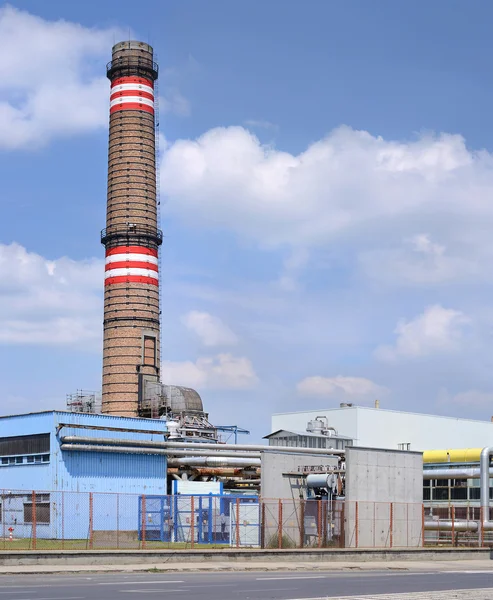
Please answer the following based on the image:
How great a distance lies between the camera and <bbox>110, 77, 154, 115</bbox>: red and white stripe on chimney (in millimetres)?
74062

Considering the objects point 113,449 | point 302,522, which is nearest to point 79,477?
point 113,449

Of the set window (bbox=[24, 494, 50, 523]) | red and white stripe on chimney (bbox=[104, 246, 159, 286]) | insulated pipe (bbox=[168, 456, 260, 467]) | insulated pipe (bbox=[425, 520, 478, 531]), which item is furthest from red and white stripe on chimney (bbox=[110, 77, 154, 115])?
insulated pipe (bbox=[425, 520, 478, 531])

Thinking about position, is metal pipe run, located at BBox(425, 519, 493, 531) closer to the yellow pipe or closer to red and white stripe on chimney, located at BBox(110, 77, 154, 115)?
the yellow pipe

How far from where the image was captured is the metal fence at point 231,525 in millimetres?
39312

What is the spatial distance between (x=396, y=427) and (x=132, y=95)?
1522 inches

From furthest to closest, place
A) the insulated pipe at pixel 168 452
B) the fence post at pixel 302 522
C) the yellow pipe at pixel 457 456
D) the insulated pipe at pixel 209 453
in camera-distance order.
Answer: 1. the yellow pipe at pixel 457 456
2. the insulated pipe at pixel 209 453
3. the insulated pipe at pixel 168 452
4. the fence post at pixel 302 522

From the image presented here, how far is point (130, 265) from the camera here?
234 ft

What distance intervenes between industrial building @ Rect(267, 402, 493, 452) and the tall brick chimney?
15.1m

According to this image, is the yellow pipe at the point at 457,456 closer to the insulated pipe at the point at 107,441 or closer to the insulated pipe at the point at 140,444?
the insulated pipe at the point at 140,444

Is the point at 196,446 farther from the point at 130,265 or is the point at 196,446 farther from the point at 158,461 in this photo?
the point at 130,265

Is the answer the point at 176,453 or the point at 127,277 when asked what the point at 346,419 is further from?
the point at 176,453

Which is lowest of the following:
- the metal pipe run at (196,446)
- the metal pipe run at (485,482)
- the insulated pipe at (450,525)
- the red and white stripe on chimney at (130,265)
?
the insulated pipe at (450,525)

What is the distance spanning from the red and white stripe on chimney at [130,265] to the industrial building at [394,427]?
18.9 metres

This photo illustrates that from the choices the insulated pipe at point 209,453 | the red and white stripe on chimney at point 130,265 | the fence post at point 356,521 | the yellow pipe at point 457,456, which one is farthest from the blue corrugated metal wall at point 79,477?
the yellow pipe at point 457,456
